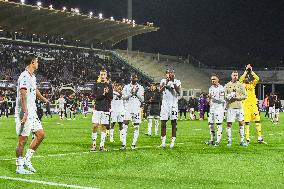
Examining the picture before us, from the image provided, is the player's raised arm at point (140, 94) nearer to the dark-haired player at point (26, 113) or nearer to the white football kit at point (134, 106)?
the white football kit at point (134, 106)

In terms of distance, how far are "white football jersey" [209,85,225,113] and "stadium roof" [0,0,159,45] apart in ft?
129

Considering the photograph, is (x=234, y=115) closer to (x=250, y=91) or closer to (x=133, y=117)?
(x=250, y=91)

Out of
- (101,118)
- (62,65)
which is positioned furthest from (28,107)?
(62,65)

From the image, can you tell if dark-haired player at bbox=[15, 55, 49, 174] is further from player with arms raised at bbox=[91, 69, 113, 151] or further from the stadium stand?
the stadium stand

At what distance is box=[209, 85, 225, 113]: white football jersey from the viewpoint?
16.7m

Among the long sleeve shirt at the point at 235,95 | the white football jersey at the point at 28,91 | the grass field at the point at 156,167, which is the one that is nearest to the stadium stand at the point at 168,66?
the long sleeve shirt at the point at 235,95

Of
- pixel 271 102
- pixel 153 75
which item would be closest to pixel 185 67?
pixel 153 75

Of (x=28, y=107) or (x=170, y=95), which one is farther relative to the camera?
(x=170, y=95)

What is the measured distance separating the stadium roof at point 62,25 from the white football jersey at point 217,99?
3937 cm

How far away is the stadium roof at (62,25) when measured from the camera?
2226 inches

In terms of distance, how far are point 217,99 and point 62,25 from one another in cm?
4984

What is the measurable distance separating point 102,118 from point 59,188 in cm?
636

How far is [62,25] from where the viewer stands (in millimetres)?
63875

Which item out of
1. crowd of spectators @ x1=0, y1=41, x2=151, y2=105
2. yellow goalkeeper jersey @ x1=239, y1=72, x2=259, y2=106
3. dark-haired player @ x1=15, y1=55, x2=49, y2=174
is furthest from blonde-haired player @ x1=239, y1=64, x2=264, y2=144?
crowd of spectators @ x1=0, y1=41, x2=151, y2=105
